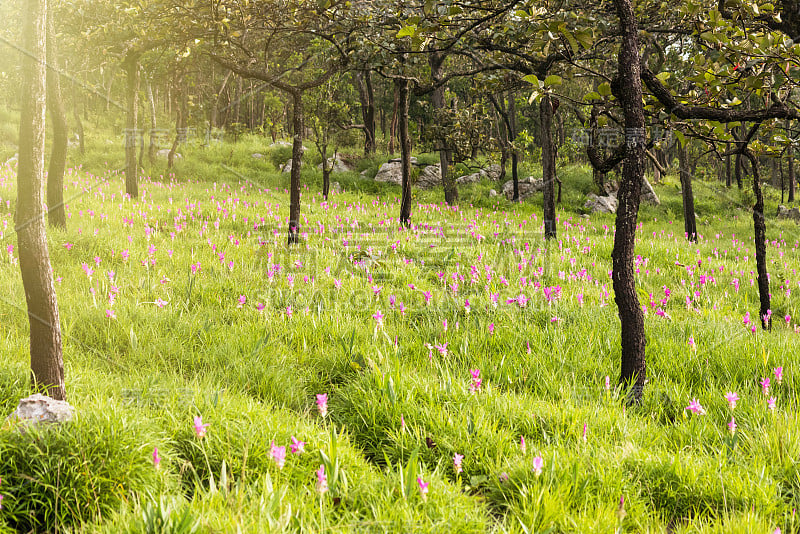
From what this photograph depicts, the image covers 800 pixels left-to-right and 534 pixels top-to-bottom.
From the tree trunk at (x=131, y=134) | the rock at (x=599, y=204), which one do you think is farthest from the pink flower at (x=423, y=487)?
the rock at (x=599, y=204)

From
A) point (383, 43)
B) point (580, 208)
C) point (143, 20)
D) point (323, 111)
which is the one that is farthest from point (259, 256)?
point (580, 208)

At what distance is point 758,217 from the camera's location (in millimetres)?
5117

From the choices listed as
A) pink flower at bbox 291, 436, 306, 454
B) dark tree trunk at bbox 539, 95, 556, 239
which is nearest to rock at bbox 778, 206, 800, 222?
dark tree trunk at bbox 539, 95, 556, 239

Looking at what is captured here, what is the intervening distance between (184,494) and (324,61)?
825 centimetres

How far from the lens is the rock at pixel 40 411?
227cm

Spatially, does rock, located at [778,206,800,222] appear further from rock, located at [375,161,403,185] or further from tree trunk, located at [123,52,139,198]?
tree trunk, located at [123,52,139,198]

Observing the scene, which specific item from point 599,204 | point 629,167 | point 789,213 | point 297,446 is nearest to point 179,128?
point 599,204

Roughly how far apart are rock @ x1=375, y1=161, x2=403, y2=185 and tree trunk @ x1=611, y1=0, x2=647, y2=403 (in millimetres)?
18749

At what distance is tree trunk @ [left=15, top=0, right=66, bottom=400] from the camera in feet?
8.34

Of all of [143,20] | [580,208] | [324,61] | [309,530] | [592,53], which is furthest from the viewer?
[580,208]

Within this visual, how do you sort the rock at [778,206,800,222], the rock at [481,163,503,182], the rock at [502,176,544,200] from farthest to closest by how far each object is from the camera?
the rock at [481,163,503,182], the rock at [502,176,544,200], the rock at [778,206,800,222]

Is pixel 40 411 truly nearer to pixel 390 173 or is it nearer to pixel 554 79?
pixel 554 79

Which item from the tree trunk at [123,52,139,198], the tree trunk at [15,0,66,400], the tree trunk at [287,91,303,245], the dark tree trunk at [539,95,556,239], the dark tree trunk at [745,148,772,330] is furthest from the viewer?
the tree trunk at [123,52,139,198]

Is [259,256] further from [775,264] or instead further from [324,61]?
[775,264]
